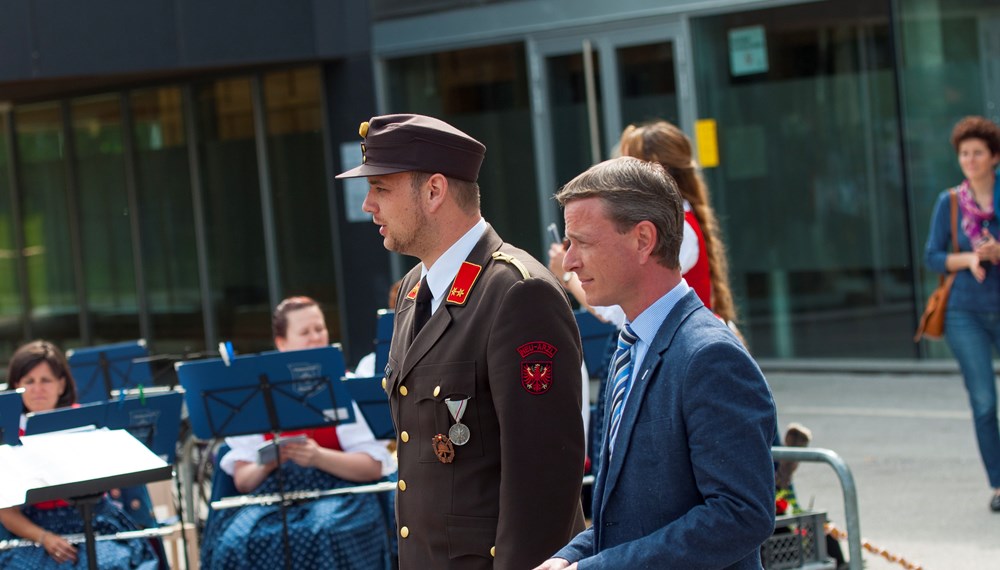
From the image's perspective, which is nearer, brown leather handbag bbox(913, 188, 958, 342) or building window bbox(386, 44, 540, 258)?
brown leather handbag bbox(913, 188, 958, 342)

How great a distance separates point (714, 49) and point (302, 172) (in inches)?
186

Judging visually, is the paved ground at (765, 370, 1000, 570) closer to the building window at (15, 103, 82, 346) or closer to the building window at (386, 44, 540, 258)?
the building window at (386, 44, 540, 258)

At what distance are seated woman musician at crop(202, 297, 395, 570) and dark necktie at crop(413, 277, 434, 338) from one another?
271 cm

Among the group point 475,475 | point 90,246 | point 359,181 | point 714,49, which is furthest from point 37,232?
point 475,475

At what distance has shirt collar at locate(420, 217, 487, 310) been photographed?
3.39 m

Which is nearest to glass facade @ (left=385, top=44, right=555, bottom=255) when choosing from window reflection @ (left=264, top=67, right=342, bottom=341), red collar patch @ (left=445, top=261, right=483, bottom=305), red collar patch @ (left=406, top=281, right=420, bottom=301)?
window reflection @ (left=264, top=67, right=342, bottom=341)

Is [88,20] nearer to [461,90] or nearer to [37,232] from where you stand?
[461,90]

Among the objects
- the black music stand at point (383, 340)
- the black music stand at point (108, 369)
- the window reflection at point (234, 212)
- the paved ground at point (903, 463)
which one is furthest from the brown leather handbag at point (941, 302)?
the window reflection at point (234, 212)

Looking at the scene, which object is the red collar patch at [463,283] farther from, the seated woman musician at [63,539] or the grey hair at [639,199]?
the seated woman musician at [63,539]

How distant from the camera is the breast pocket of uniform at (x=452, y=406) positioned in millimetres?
3234

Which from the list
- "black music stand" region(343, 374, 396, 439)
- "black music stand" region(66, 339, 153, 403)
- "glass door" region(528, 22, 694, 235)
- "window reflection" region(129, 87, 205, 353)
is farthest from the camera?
"window reflection" region(129, 87, 205, 353)

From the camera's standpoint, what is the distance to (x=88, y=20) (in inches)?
503

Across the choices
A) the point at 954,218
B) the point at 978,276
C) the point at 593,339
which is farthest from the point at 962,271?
the point at 593,339

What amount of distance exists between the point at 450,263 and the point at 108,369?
5.62 m
